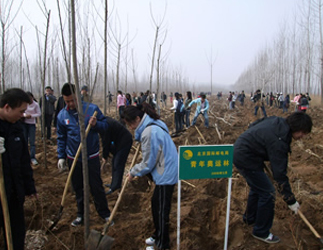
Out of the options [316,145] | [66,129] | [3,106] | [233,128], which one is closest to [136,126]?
[66,129]

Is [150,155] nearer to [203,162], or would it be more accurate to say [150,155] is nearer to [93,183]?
[203,162]

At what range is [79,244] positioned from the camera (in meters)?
2.59

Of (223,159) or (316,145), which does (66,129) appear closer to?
(223,159)

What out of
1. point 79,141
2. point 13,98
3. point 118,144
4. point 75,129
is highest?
point 13,98

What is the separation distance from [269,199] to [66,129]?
2.29 m

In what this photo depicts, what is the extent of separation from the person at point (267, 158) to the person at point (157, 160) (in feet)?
2.69

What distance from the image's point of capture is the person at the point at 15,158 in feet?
5.52

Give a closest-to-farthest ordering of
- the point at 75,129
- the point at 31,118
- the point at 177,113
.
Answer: the point at 75,129 → the point at 31,118 → the point at 177,113

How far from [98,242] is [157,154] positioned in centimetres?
88

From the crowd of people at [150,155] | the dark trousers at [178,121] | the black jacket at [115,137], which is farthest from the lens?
the dark trousers at [178,121]

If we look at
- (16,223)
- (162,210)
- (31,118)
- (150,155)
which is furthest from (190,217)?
(31,118)

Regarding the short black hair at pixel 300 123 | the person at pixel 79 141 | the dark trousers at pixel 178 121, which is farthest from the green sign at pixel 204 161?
the dark trousers at pixel 178 121

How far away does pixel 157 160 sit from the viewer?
2176 mm

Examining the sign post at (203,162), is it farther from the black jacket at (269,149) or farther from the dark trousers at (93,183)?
the dark trousers at (93,183)
